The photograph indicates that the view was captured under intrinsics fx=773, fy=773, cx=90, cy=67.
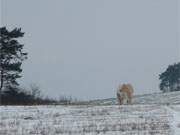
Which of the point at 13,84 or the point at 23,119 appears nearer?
the point at 23,119

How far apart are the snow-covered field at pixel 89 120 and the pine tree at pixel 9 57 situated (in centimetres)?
1816

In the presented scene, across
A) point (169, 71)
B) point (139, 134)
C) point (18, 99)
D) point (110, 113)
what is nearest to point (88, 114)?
point (110, 113)

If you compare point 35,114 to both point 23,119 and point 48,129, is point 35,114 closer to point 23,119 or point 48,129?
point 23,119

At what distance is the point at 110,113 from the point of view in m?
29.6

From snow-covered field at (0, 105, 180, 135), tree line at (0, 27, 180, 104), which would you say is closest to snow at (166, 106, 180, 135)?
snow-covered field at (0, 105, 180, 135)

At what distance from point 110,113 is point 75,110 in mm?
1706

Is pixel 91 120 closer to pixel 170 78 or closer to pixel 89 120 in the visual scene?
pixel 89 120

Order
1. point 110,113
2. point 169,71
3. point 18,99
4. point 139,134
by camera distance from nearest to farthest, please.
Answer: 1. point 139,134
2. point 110,113
3. point 18,99
4. point 169,71

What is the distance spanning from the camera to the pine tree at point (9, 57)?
49.3 m

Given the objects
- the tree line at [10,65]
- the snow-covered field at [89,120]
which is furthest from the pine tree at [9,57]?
the snow-covered field at [89,120]

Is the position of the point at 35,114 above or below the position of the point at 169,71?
below

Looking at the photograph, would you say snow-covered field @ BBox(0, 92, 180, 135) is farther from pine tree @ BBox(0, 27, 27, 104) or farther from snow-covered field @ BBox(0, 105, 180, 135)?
pine tree @ BBox(0, 27, 27, 104)

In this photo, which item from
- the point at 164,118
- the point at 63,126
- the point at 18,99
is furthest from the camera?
the point at 18,99

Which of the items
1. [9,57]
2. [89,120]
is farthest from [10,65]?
[89,120]
